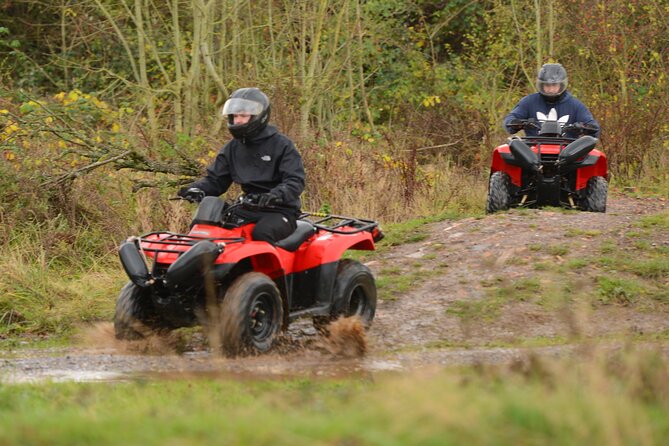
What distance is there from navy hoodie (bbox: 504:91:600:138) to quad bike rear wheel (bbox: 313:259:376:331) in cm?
508

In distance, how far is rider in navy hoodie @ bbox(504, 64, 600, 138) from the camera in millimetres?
14625

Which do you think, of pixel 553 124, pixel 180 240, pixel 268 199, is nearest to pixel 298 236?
pixel 268 199

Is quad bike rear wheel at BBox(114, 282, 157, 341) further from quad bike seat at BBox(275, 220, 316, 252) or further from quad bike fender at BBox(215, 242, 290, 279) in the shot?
quad bike seat at BBox(275, 220, 316, 252)

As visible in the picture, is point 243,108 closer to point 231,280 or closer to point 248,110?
point 248,110

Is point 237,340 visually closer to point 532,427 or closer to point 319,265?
point 319,265

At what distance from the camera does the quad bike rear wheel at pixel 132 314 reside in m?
8.97

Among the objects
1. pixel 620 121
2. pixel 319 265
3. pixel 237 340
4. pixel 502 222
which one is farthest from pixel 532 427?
pixel 620 121

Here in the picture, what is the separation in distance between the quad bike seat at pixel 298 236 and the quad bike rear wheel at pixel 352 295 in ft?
1.59

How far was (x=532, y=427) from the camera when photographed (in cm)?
Result: 479

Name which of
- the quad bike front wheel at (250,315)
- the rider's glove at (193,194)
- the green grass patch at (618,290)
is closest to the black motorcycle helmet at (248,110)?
the rider's glove at (193,194)

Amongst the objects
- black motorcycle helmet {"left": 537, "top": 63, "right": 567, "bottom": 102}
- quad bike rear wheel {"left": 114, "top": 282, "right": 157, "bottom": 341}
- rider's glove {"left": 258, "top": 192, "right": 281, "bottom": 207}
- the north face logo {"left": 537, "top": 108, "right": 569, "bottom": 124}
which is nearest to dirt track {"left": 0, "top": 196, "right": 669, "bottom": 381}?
quad bike rear wheel {"left": 114, "top": 282, "right": 157, "bottom": 341}

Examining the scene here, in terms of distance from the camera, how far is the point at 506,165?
1451cm

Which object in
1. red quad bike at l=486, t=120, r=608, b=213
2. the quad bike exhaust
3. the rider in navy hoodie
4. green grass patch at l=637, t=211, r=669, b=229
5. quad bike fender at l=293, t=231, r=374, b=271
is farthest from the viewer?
the rider in navy hoodie

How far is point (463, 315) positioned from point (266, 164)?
235cm
